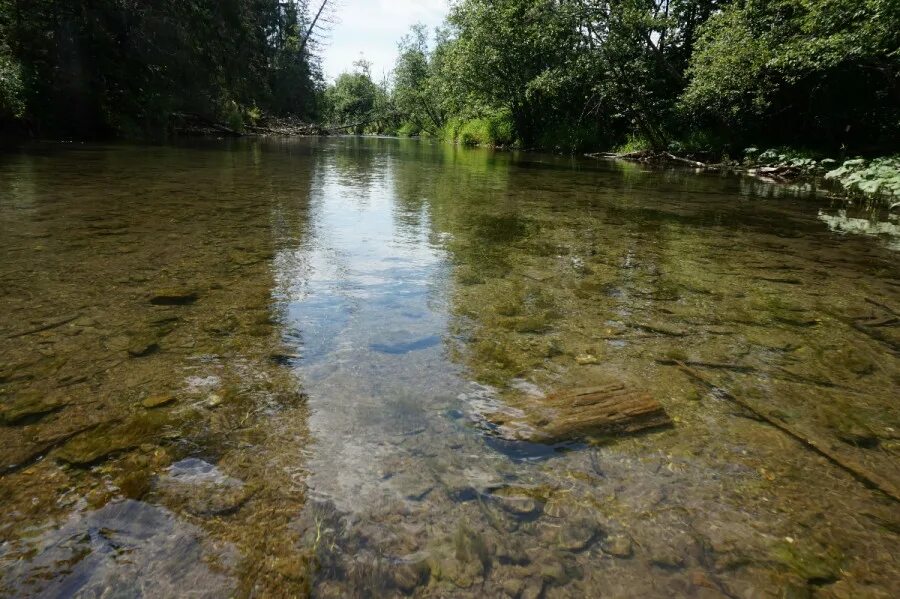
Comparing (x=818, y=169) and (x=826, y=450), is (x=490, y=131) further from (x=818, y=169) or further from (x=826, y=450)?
(x=826, y=450)

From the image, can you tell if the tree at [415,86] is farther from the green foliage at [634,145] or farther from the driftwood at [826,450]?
the driftwood at [826,450]

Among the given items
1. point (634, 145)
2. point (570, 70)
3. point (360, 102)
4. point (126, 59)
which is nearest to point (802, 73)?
point (634, 145)

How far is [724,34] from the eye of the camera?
18656 millimetres

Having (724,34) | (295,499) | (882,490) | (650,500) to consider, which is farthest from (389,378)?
(724,34)

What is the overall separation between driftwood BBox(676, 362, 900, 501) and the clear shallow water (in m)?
0.05

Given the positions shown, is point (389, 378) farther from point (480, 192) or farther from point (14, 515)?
point (480, 192)

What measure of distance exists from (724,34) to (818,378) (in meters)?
20.6

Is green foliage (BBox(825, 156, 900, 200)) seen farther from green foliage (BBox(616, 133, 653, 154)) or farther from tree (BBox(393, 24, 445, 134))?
tree (BBox(393, 24, 445, 134))

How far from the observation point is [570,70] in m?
25.5

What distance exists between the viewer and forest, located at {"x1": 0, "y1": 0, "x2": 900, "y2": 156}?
1747 centimetres

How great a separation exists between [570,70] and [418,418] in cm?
2701

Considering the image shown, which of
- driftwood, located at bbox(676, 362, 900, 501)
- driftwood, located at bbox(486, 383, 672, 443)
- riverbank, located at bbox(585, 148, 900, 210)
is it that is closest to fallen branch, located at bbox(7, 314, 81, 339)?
driftwood, located at bbox(486, 383, 672, 443)

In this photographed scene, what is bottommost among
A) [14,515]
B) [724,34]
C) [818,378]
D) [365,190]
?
[14,515]

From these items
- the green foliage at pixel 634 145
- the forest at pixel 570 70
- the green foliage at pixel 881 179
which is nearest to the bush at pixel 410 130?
the forest at pixel 570 70
